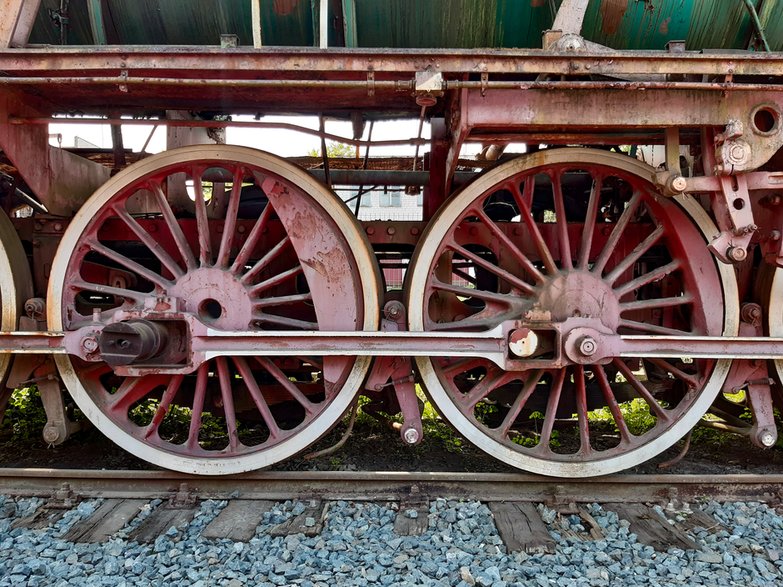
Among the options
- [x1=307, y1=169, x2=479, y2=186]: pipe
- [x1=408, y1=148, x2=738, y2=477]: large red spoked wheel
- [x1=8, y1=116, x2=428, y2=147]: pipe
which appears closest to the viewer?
[x1=8, y1=116, x2=428, y2=147]: pipe

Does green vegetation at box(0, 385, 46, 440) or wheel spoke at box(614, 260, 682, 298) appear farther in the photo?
green vegetation at box(0, 385, 46, 440)

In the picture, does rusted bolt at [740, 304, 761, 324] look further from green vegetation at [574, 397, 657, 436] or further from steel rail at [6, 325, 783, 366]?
green vegetation at [574, 397, 657, 436]

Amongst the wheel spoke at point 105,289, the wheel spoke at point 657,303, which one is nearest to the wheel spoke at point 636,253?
the wheel spoke at point 657,303

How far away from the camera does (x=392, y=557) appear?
7.42ft

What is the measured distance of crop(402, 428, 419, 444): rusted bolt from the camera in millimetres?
2875

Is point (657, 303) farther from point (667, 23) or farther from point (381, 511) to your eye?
point (381, 511)

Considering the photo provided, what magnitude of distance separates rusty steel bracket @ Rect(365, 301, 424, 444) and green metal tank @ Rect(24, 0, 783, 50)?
1469 millimetres

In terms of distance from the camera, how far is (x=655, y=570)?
217 centimetres

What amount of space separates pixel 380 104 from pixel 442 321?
1.41m

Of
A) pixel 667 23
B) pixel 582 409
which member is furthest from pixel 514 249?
pixel 667 23

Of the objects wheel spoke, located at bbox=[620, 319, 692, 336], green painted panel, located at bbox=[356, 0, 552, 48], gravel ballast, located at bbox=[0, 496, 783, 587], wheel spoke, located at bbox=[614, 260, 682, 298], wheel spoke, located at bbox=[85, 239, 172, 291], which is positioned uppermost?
green painted panel, located at bbox=[356, 0, 552, 48]

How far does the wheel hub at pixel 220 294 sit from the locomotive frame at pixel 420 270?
0.01 meters

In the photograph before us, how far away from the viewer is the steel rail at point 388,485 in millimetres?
2820

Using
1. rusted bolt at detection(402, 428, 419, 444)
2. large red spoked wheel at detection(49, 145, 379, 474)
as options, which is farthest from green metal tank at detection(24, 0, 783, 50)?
rusted bolt at detection(402, 428, 419, 444)
